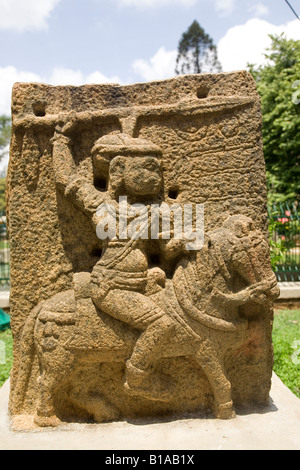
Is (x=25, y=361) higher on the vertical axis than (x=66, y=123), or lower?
lower

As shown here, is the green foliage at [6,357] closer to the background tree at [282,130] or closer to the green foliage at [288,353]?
the green foliage at [288,353]

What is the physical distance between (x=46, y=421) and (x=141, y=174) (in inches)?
63.0

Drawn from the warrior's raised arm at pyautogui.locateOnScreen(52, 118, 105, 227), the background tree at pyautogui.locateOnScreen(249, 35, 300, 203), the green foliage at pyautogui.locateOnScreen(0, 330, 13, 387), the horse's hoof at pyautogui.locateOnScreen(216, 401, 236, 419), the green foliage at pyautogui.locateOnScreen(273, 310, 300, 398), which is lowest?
the green foliage at pyautogui.locateOnScreen(0, 330, 13, 387)

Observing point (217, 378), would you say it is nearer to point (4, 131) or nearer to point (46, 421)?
point (46, 421)

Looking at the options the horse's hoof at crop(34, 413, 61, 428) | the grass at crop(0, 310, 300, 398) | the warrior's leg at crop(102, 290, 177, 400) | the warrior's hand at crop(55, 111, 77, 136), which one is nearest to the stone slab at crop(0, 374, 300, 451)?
the horse's hoof at crop(34, 413, 61, 428)

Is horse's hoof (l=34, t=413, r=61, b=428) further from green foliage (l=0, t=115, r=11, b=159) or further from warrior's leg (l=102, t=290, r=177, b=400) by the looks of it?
green foliage (l=0, t=115, r=11, b=159)

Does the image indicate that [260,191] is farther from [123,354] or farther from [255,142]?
[123,354]

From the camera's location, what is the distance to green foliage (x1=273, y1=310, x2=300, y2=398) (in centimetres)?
389

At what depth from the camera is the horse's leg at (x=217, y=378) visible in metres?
2.58

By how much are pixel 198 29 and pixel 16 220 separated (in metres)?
25.2

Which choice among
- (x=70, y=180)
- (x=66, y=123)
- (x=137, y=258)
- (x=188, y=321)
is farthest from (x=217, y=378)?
(x=66, y=123)

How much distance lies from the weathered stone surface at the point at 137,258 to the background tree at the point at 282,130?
25.4 ft

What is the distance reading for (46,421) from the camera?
8.55 ft
